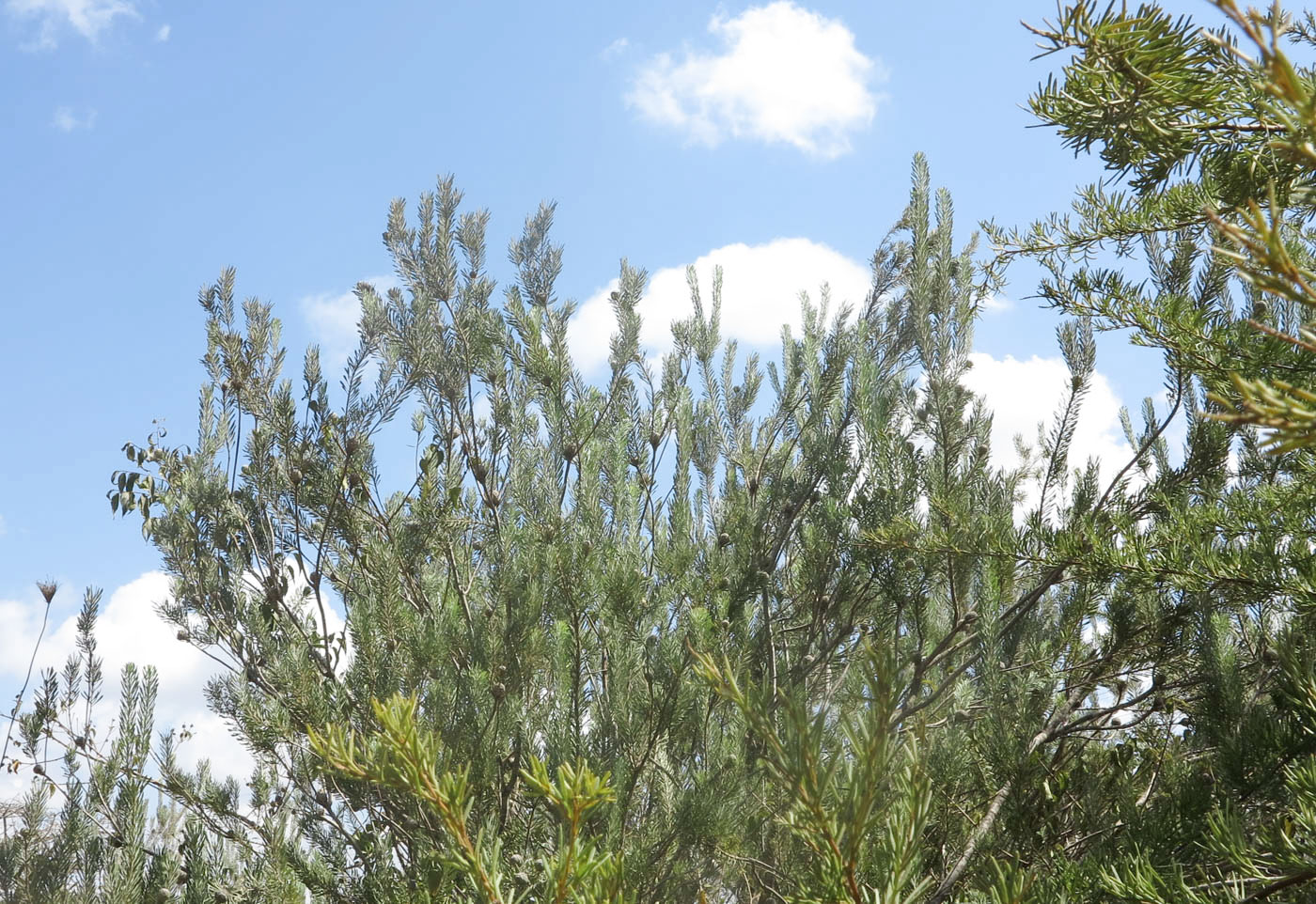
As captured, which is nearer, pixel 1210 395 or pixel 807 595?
pixel 1210 395

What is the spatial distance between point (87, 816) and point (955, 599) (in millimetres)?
2979

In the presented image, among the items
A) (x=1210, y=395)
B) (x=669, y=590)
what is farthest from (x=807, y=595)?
(x=1210, y=395)

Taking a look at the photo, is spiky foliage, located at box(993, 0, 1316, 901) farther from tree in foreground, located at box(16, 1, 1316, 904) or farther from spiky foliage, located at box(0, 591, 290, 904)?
spiky foliage, located at box(0, 591, 290, 904)

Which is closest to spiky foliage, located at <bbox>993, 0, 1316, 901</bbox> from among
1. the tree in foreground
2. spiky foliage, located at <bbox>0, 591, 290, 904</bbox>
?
the tree in foreground

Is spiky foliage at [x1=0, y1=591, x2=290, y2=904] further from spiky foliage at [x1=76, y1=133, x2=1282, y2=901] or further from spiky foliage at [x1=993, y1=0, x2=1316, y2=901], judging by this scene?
spiky foliage at [x1=993, y1=0, x2=1316, y2=901]

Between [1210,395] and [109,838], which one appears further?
[109,838]

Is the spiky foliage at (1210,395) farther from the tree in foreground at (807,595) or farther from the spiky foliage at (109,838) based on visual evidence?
the spiky foliage at (109,838)

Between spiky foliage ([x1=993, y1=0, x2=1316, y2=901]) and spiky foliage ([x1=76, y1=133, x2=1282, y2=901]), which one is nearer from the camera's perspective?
spiky foliage ([x1=993, y1=0, x2=1316, y2=901])

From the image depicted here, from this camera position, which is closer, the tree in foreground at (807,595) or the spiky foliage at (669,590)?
the tree in foreground at (807,595)

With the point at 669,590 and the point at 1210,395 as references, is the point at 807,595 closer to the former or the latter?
the point at 669,590

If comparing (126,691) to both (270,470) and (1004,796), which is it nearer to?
(270,470)

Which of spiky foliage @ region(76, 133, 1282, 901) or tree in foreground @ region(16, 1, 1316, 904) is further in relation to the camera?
spiky foliage @ region(76, 133, 1282, 901)

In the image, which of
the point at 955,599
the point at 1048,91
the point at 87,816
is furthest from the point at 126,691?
the point at 1048,91

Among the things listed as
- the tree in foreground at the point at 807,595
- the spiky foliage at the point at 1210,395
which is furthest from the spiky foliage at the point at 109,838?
the spiky foliage at the point at 1210,395
